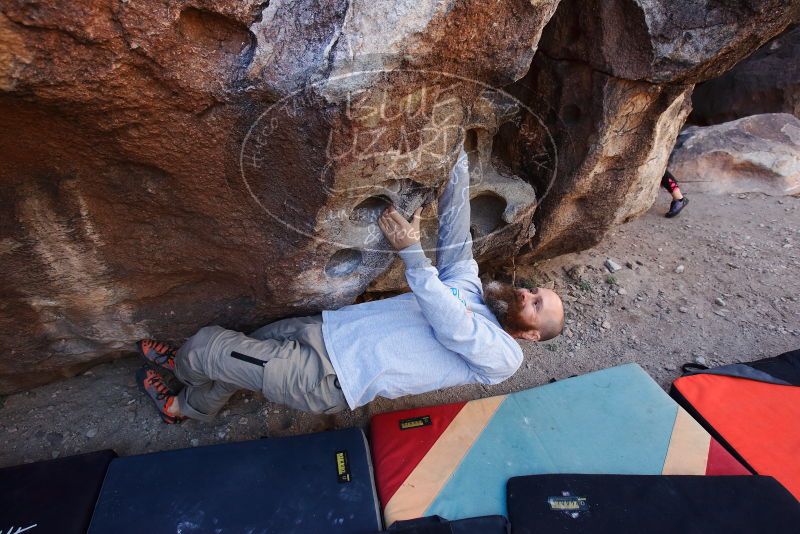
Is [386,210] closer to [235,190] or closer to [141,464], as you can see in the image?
[235,190]

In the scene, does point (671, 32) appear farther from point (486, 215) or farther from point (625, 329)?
point (625, 329)

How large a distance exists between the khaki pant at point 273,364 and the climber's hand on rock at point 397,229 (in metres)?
0.45

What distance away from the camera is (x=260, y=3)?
1.32m

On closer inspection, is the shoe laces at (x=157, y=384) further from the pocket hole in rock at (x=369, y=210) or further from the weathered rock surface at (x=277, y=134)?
the pocket hole in rock at (x=369, y=210)

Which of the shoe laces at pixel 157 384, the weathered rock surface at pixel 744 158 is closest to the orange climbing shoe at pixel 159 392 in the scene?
the shoe laces at pixel 157 384

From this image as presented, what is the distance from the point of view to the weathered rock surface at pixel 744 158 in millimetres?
4004

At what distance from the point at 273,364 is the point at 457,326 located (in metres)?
0.69

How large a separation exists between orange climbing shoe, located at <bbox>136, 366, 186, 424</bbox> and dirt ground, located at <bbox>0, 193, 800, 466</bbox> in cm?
5

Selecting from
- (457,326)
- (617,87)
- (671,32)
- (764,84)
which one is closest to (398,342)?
(457,326)

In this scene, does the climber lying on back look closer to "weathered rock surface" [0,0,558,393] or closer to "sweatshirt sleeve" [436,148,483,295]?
"sweatshirt sleeve" [436,148,483,295]

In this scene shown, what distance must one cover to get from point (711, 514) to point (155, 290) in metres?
2.26

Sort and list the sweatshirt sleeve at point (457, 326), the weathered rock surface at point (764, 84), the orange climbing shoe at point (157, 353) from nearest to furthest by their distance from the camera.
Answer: the sweatshirt sleeve at point (457, 326)
the orange climbing shoe at point (157, 353)
the weathered rock surface at point (764, 84)

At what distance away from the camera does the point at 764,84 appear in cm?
484

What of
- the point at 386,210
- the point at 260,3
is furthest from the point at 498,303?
the point at 260,3
